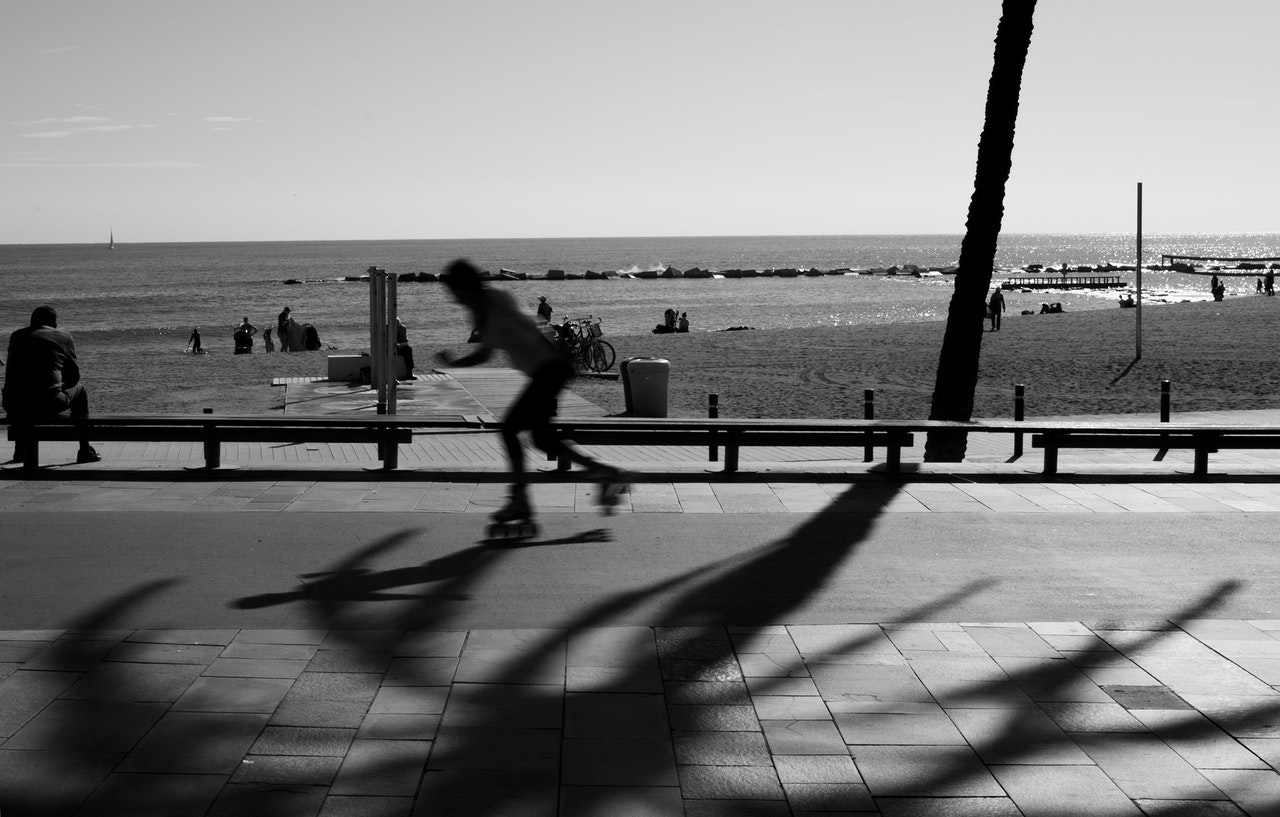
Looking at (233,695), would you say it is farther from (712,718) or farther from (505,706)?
(712,718)

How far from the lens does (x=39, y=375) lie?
11.3 m

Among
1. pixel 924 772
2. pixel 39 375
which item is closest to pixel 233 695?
pixel 924 772

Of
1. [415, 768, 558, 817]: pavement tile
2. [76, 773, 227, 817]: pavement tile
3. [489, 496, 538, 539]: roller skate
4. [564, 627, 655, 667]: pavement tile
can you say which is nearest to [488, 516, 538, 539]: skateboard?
[489, 496, 538, 539]: roller skate

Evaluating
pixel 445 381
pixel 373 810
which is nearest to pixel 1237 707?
pixel 373 810

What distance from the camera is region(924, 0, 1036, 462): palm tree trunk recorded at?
13664 mm

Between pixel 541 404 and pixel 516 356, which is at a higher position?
pixel 516 356

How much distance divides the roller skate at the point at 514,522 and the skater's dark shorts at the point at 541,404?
51 centimetres

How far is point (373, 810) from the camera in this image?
13.4ft

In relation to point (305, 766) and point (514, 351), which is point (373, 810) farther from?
point (514, 351)

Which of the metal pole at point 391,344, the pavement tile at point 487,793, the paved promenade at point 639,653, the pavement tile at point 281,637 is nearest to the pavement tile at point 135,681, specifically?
the paved promenade at point 639,653

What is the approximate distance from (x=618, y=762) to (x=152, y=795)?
5.08ft

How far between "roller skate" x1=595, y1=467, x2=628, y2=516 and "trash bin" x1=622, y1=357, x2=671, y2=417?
306 inches

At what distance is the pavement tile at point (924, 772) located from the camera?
14.1 ft

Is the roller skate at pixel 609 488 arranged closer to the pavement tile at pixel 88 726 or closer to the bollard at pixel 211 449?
the bollard at pixel 211 449
